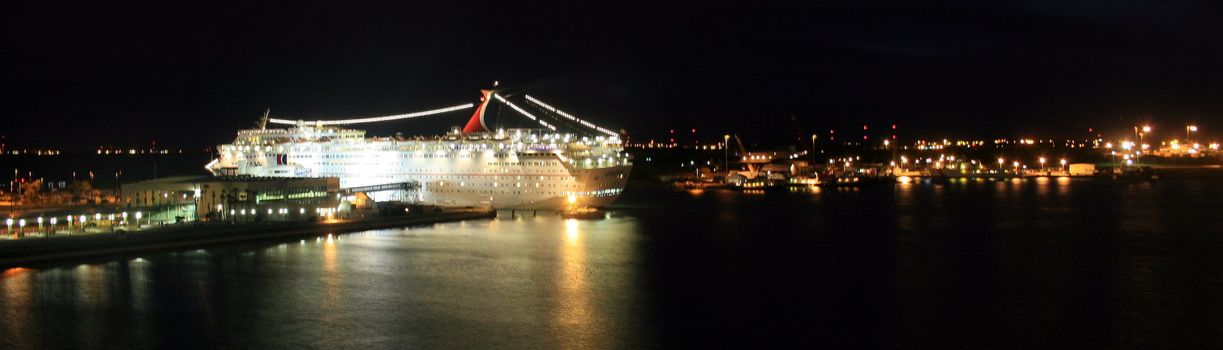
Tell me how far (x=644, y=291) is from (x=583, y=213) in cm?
921

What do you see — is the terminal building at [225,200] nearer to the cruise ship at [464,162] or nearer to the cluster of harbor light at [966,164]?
the cruise ship at [464,162]

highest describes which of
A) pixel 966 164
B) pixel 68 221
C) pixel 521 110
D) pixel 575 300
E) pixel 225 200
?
pixel 521 110

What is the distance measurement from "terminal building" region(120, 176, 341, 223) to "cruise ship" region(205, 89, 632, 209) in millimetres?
1780

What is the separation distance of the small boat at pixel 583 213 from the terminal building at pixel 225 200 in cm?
472

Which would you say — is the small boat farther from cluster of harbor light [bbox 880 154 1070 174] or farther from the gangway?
cluster of harbor light [bbox 880 154 1070 174]

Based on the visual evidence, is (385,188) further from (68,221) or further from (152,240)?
(152,240)

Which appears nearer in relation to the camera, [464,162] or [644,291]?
[644,291]

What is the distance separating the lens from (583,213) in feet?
64.2

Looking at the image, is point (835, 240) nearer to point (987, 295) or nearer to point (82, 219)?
point (987, 295)

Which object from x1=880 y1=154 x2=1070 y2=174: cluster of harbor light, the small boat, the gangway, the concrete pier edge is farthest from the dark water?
x1=880 y1=154 x2=1070 y2=174: cluster of harbor light

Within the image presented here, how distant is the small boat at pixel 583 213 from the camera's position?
19.2 m

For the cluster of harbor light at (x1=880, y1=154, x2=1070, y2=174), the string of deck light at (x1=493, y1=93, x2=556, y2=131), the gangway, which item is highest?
the string of deck light at (x1=493, y1=93, x2=556, y2=131)

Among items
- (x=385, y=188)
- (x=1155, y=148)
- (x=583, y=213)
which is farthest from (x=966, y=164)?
(x=385, y=188)

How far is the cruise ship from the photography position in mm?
20281
